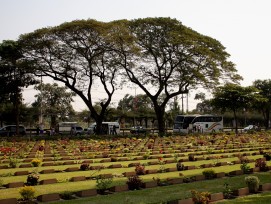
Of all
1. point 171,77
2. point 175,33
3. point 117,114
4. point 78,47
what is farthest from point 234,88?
point 117,114

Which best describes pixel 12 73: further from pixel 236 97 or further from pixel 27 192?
pixel 27 192

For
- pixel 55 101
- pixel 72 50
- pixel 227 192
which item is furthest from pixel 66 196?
pixel 55 101

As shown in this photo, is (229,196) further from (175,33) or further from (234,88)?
(234,88)

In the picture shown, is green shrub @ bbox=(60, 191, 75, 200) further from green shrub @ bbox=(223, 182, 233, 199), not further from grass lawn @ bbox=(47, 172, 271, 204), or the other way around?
green shrub @ bbox=(223, 182, 233, 199)

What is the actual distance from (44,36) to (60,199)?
31663 mm

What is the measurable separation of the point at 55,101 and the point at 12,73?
1008 inches

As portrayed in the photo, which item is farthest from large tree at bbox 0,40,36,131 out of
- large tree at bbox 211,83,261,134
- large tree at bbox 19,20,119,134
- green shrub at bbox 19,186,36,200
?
green shrub at bbox 19,186,36,200

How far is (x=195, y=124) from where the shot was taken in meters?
52.9

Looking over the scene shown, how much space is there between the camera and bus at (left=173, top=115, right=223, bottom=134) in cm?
5272

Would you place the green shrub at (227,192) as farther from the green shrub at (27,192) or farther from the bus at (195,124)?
the bus at (195,124)

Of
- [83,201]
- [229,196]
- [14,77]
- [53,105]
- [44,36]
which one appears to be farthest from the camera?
[53,105]

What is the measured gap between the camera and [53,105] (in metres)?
67.4

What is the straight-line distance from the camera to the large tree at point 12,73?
40.2m

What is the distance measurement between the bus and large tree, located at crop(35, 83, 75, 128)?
23170mm
